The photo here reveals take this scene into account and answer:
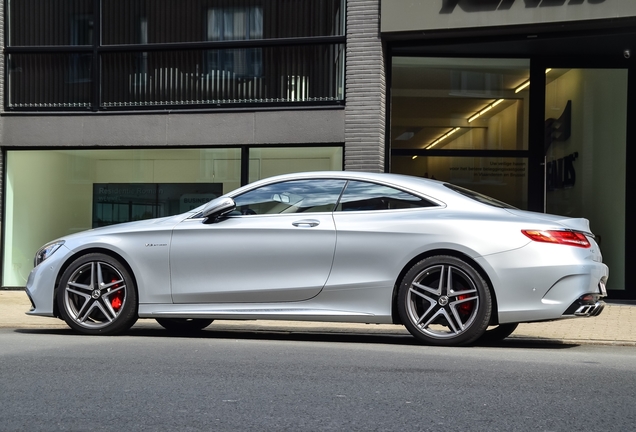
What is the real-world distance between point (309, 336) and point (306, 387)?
11.1 feet

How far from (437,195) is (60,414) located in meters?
3.99

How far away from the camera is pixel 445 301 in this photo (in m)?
7.41

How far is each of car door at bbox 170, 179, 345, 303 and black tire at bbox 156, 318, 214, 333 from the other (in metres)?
1.05

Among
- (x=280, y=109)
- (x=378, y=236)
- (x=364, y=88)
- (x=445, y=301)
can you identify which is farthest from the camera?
(x=280, y=109)

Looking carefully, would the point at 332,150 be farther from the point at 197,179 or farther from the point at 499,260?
the point at 499,260

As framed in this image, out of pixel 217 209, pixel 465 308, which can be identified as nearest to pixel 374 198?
pixel 465 308

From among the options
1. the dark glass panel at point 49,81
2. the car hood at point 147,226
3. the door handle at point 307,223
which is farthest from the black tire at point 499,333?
the dark glass panel at point 49,81

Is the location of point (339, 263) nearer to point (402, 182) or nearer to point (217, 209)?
point (402, 182)

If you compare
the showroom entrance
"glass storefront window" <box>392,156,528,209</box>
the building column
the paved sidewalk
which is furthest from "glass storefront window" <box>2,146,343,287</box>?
the paved sidewalk

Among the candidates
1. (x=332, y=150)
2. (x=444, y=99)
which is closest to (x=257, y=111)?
(x=332, y=150)

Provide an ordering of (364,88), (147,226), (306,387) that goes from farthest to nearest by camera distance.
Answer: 1. (364,88)
2. (147,226)
3. (306,387)

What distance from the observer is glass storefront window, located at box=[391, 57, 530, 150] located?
14523mm

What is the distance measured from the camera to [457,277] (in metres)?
7.47

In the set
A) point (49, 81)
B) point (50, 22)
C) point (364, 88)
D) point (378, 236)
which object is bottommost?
point (378, 236)
